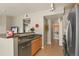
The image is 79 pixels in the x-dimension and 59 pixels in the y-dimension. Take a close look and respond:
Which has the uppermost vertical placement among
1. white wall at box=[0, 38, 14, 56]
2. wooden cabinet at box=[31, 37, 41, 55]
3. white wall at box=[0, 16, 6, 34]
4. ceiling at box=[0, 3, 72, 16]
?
ceiling at box=[0, 3, 72, 16]

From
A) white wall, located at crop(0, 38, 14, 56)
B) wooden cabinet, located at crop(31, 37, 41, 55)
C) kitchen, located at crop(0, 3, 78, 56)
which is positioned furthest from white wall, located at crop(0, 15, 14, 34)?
white wall, located at crop(0, 38, 14, 56)

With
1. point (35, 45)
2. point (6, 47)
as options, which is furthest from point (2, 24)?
point (6, 47)

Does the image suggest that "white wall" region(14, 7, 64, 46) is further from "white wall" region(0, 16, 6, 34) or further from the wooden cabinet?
the wooden cabinet

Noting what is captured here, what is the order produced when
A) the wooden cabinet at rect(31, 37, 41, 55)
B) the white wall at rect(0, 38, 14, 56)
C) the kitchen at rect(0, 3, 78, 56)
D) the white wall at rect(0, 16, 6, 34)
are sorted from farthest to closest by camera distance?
the white wall at rect(0, 16, 6, 34) → the wooden cabinet at rect(31, 37, 41, 55) → the kitchen at rect(0, 3, 78, 56) → the white wall at rect(0, 38, 14, 56)

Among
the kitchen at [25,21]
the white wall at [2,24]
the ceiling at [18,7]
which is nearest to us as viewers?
the ceiling at [18,7]

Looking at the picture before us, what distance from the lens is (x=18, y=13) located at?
4438 mm

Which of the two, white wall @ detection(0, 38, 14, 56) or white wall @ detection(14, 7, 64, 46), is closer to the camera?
white wall @ detection(0, 38, 14, 56)

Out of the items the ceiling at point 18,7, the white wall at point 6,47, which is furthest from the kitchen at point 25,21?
the white wall at point 6,47

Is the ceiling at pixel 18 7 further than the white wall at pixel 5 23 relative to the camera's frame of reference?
No

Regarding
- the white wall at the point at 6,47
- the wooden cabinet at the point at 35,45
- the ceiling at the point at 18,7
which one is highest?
the ceiling at the point at 18,7

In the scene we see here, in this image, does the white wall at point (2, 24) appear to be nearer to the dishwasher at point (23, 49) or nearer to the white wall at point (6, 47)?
the dishwasher at point (23, 49)

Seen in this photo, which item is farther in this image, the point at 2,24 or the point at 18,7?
the point at 2,24

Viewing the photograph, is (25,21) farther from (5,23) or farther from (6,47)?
(6,47)

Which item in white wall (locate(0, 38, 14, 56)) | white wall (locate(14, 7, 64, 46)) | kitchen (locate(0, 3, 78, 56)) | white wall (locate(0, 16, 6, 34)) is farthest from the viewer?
white wall (locate(14, 7, 64, 46))
